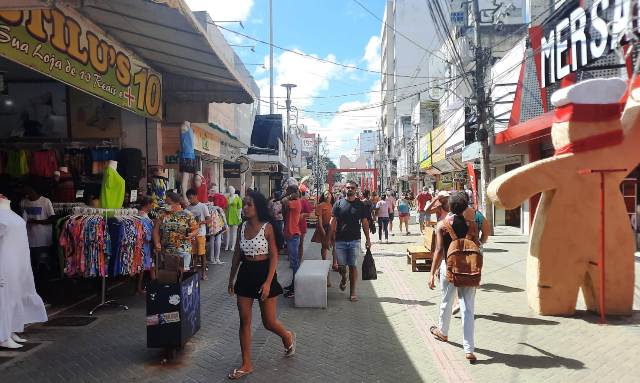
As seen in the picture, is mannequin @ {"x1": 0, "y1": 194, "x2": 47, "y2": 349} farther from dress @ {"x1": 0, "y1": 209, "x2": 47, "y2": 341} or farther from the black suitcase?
the black suitcase

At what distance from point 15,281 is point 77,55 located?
309 cm

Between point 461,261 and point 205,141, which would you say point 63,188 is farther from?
point 205,141

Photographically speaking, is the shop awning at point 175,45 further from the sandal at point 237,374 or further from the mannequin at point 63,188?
the sandal at point 237,374

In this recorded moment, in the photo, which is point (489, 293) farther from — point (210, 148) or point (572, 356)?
point (210, 148)

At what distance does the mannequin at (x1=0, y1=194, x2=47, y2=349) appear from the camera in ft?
16.5

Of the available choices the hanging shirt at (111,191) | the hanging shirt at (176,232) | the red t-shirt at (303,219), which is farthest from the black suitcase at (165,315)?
the red t-shirt at (303,219)

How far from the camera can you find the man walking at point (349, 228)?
7352mm

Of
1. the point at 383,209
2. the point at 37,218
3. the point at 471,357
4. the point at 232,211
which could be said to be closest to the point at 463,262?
the point at 471,357

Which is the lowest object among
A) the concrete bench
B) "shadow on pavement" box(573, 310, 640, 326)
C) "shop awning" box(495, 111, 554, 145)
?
"shadow on pavement" box(573, 310, 640, 326)

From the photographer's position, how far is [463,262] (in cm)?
491

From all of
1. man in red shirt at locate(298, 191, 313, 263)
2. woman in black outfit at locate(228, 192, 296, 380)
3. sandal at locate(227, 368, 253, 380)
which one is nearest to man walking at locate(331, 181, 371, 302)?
man in red shirt at locate(298, 191, 313, 263)

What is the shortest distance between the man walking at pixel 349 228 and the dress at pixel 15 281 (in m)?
4.02

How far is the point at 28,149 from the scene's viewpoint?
9023 mm

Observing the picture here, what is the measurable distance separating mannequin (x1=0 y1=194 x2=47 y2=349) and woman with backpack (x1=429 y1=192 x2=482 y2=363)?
447 cm
